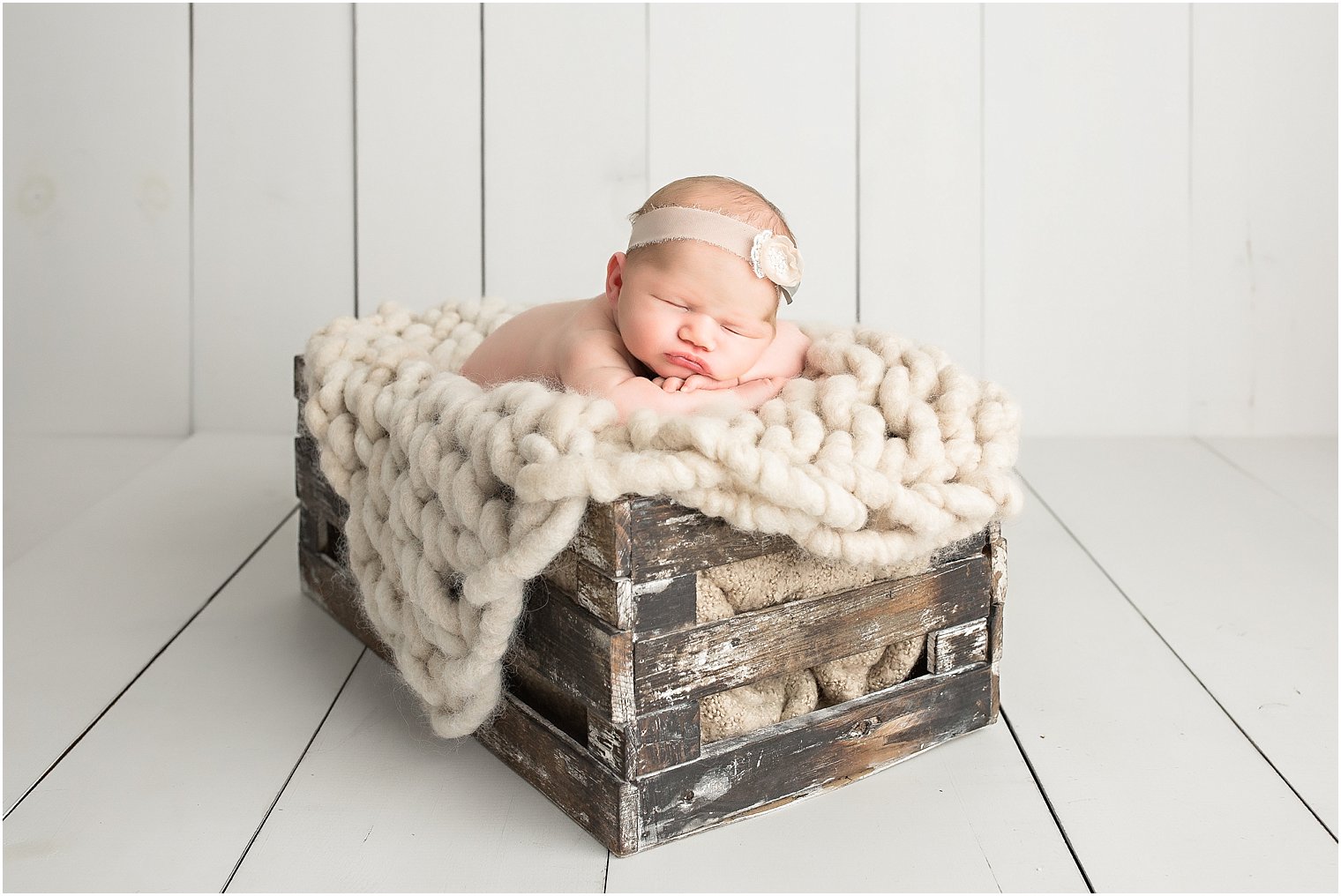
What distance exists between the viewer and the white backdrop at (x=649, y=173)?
80.7 inches

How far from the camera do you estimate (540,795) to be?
1.01 m

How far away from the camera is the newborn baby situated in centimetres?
103

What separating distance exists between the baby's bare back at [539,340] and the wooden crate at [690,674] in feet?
0.76

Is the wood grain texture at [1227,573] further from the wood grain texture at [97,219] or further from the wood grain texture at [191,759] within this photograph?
the wood grain texture at [97,219]

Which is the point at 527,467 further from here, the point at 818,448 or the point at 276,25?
the point at 276,25

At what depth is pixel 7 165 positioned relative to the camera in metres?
1.96

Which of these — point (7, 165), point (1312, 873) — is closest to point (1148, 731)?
point (1312, 873)

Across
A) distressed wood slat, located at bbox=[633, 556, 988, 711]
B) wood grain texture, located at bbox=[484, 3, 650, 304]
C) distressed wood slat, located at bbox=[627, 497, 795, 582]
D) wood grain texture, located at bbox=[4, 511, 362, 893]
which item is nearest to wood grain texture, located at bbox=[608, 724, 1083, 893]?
distressed wood slat, located at bbox=[633, 556, 988, 711]

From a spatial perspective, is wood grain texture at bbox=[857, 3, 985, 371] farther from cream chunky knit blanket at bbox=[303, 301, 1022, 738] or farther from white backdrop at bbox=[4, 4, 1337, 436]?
cream chunky knit blanket at bbox=[303, 301, 1022, 738]

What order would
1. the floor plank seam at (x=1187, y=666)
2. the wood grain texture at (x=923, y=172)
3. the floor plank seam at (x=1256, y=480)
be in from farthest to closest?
1. the wood grain texture at (x=923, y=172)
2. the floor plank seam at (x=1256, y=480)
3. the floor plank seam at (x=1187, y=666)

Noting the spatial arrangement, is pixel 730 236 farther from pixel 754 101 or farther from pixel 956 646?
pixel 754 101

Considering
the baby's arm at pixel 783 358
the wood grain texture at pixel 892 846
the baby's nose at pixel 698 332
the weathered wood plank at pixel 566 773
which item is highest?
the baby's nose at pixel 698 332

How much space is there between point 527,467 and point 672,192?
0.32 meters

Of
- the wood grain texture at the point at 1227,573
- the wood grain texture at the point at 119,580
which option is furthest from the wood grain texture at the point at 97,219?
the wood grain texture at the point at 1227,573
